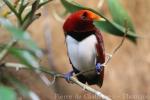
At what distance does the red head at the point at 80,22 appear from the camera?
1383mm

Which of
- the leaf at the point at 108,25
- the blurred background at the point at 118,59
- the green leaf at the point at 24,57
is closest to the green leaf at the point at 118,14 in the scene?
the leaf at the point at 108,25

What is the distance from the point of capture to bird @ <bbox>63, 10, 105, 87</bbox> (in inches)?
55.1

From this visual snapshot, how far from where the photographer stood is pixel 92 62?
1509mm

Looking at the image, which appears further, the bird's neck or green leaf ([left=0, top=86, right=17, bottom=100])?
the bird's neck

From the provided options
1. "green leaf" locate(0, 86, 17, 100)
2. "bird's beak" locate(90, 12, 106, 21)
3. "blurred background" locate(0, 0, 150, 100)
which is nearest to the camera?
"green leaf" locate(0, 86, 17, 100)

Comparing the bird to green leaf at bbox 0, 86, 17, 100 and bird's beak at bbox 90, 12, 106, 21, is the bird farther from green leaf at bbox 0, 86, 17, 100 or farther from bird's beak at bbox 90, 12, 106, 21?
green leaf at bbox 0, 86, 17, 100

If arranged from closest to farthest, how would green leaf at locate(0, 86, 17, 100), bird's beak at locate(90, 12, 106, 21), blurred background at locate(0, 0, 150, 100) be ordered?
green leaf at locate(0, 86, 17, 100) → bird's beak at locate(90, 12, 106, 21) → blurred background at locate(0, 0, 150, 100)

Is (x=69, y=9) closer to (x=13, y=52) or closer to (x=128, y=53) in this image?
(x=13, y=52)

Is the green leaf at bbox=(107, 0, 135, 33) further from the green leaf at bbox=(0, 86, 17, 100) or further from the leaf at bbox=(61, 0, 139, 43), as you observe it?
the green leaf at bbox=(0, 86, 17, 100)

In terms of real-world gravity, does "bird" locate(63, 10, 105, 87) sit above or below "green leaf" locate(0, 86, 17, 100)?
below

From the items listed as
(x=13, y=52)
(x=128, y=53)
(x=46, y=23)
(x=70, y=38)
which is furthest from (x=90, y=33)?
(x=128, y=53)

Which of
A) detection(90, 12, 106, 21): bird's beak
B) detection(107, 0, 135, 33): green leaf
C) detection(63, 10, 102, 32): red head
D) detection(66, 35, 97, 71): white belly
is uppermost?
detection(90, 12, 106, 21): bird's beak

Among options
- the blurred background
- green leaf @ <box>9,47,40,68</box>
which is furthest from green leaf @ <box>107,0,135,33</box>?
the blurred background

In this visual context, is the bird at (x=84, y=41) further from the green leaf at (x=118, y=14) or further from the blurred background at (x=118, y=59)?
the blurred background at (x=118, y=59)
